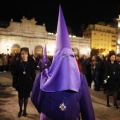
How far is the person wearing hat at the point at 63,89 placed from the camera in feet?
7.74

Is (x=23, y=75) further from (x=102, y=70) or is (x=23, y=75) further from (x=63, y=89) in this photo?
(x=102, y=70)

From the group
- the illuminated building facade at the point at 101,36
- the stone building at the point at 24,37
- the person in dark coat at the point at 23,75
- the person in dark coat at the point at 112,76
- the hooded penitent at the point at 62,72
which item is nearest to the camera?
the hooded penitent at the point at 62,72

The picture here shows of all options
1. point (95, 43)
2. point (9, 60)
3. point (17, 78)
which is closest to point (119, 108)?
point (17, 78)

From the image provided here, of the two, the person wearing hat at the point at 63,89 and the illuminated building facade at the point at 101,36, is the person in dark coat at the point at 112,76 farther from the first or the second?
the illuminated building facade at the point at 101,36

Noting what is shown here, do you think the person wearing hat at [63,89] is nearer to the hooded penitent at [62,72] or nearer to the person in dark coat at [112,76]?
the hooded penitent at [62,72]

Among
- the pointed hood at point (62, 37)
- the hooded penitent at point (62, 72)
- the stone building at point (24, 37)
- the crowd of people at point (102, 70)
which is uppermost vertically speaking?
the stone building at point (24, 37)

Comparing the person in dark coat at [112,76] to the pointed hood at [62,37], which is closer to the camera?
the pointed hood at [62,37]

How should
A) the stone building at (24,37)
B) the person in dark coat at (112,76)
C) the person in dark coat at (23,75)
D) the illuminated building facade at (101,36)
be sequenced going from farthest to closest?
1. the illuminated building facade at (101,36)
2. the stone building at (24,37)
3. the person in dark coat at (112,76)
4. the person in dark coat at (23,75)

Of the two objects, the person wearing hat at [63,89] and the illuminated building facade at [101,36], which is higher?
the illuminated building facade at [101,36]

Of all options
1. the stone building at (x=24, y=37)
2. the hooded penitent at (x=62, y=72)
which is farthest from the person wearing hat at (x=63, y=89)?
the stone building at (x=24, y=37)

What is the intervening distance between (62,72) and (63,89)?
18cm

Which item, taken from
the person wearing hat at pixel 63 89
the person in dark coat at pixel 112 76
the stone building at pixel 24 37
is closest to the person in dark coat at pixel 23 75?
the person in dark coat at pixel 112 76

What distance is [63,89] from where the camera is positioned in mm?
2328

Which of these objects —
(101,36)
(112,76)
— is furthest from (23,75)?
(101,36)
